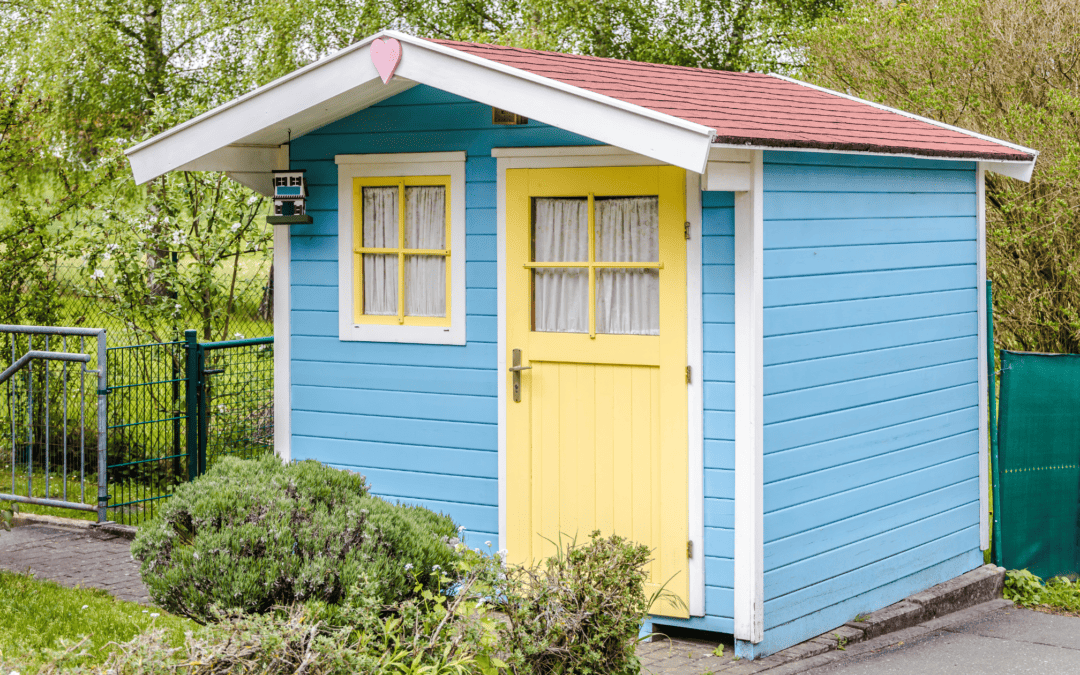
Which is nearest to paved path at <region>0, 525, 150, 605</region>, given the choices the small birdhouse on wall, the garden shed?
the garden shed

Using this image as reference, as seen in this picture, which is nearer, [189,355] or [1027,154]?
[1027,154]

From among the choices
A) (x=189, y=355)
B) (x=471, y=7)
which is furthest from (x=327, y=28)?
(x=189, y=355)

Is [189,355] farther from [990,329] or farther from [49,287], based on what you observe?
[990,329]

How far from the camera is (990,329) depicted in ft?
25.2

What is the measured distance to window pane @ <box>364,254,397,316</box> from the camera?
6.82 meters

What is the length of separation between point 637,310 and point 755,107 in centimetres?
135

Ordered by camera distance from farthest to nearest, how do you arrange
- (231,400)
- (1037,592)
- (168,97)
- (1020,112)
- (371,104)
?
(168,97) → (1020,112) → (231,400) → (1037,592) → (371,104)

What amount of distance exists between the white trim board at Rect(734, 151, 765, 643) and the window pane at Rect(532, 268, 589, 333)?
2.97ft

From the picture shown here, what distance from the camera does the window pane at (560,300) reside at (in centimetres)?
623

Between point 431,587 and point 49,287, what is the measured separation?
734 cm

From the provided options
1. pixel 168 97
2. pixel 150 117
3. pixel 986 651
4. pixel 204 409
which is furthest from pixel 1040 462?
pixel 168 97

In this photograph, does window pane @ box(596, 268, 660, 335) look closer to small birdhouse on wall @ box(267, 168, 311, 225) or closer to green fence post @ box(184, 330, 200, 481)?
small birdhouse on wall @ box(267, 168, 311, 225)

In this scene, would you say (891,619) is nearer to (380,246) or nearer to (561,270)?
(561,270)

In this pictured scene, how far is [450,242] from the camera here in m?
6.59
